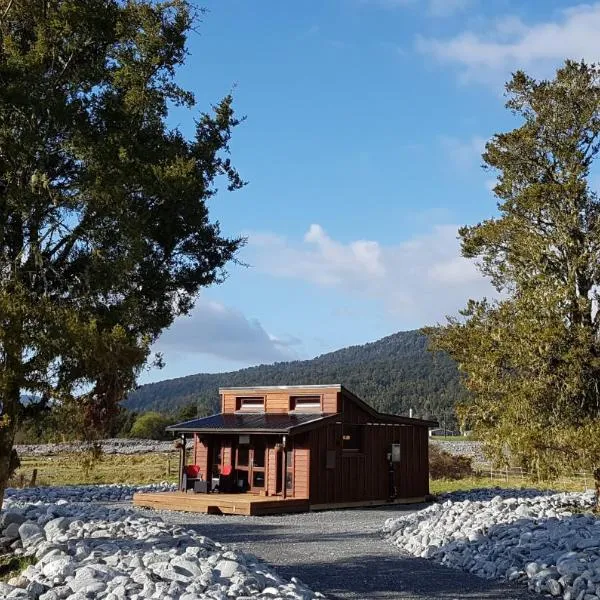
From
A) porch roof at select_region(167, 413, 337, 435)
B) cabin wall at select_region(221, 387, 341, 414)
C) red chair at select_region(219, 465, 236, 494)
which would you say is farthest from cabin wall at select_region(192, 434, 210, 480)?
cabin wall at select_region(221, 387, 341, 414)

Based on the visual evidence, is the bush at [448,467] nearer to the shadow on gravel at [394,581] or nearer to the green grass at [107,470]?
the green grass at [107,470]

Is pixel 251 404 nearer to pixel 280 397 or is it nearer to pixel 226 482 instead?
pixel 280 397

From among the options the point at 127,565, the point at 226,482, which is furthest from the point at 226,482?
the point at 127,565

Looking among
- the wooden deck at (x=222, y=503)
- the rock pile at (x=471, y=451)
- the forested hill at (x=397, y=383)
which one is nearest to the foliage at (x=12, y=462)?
the wooden deck at (x=222, y=503)

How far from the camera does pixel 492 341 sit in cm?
1553

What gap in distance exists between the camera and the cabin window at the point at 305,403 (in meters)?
22.4

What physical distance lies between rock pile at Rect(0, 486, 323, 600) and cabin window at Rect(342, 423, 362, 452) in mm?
10448

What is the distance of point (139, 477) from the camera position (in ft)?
101

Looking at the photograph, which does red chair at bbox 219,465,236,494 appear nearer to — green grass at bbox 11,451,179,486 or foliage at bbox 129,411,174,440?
green grass at bbox 11,451,179,486

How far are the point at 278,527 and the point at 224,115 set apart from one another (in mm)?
8803

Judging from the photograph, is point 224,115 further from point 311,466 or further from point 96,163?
point 311,466

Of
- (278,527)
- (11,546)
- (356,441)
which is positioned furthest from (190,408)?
(11,546)

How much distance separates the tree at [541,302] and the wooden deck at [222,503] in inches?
227

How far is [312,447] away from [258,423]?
1.76 m
